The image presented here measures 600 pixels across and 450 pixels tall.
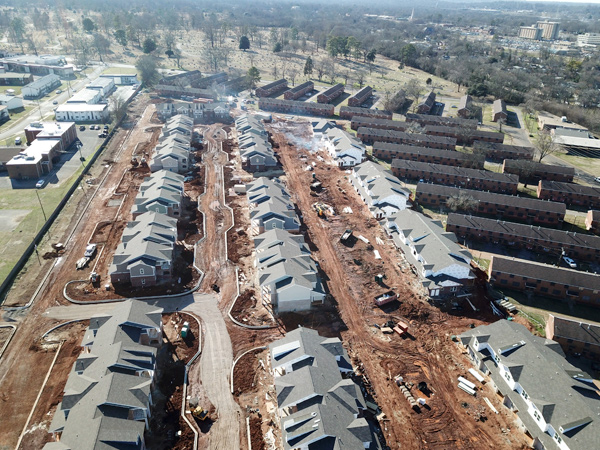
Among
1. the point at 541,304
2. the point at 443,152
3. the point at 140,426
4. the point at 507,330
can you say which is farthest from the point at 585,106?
the point at 140,426

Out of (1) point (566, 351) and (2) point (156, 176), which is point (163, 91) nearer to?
(2) point (156, 176)

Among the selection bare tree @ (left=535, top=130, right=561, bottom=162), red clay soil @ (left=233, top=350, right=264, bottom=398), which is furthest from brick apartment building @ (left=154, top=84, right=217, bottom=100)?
red clay soil @ (left=233, top=350, right=264, bottom=398)

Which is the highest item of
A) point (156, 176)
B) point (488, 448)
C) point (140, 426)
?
point (156, 176)

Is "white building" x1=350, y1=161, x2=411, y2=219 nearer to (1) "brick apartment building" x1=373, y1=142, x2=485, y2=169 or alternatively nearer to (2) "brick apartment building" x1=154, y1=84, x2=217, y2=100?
(1) "brick apartment building" x1=373, y1=142, x2=485, y2=169

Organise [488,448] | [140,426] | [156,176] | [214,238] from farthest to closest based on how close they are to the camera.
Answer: [156,176], [214,238], [488,448], [140,426]

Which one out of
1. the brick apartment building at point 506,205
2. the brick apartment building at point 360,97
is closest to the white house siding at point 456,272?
the brick apartment building at point 506,205

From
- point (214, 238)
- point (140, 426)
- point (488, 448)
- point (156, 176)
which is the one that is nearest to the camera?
point (140, 426)
